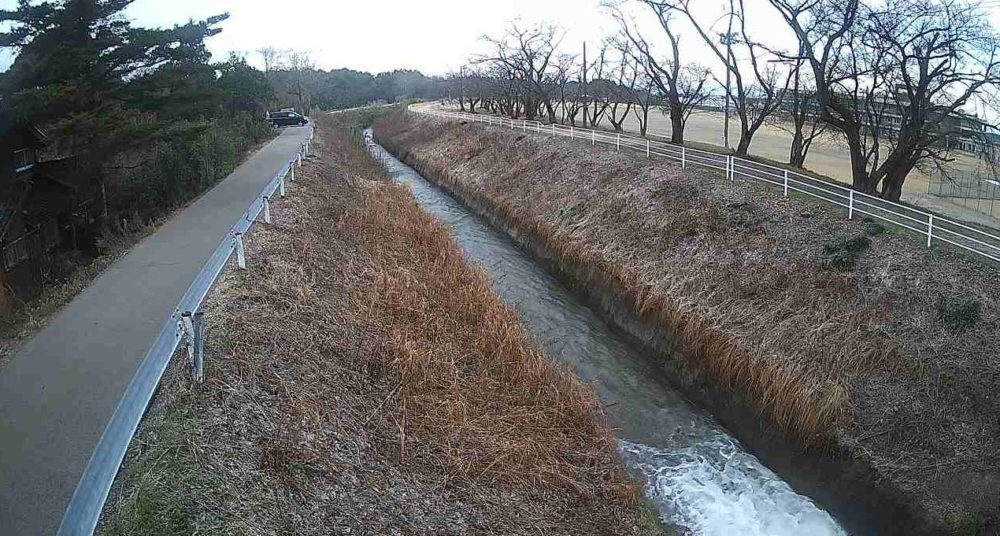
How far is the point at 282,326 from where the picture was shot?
8.48 meters

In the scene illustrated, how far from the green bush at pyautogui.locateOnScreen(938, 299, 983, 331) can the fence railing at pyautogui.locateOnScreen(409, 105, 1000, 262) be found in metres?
1.35

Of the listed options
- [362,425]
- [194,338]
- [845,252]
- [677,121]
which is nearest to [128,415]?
[194,338]

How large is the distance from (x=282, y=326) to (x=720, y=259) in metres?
9.35

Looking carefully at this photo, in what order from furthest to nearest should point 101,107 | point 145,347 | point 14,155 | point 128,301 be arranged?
point 14,155 < point 101,107 < point 128,301 < point 145,347

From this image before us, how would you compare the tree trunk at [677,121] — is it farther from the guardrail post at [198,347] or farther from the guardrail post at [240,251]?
the guardrail post at [198,347]

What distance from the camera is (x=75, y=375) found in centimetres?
713

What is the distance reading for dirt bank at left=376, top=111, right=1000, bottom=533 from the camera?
841 cm

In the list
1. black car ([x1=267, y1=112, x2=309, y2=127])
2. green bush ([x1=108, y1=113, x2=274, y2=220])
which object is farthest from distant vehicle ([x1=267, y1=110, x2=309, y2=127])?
green bush ([x1=108, y1=113, x2=274, y2=220])

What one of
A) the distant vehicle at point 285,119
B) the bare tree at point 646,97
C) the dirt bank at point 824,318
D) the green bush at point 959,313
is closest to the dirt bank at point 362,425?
the dirt bank at point 824,318

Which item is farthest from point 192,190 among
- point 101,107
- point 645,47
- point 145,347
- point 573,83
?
point 573,83

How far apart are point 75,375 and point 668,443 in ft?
Answer: 25.2

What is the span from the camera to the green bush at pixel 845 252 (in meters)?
11.9

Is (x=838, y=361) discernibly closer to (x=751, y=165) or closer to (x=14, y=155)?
(x=751, y=165)

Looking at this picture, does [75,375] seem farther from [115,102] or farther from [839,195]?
[839,195]
